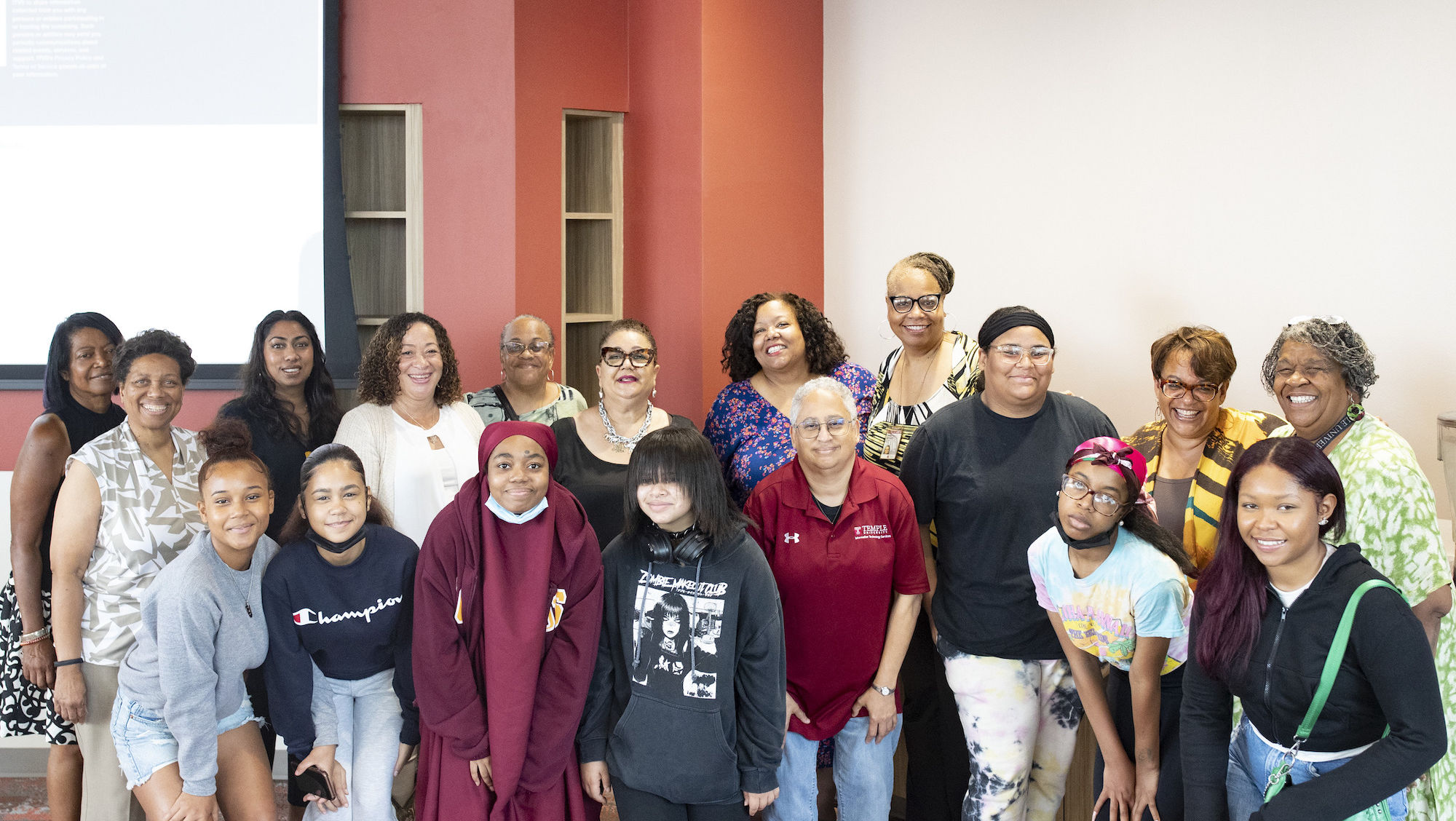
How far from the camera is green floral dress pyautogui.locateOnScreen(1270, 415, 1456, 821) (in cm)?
226

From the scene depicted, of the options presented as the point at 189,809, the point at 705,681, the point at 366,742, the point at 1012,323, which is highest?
the point at 1012,323

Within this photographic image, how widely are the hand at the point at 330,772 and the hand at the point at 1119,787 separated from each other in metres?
1.89

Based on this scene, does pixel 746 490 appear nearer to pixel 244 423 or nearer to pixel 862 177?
pixel 244 423

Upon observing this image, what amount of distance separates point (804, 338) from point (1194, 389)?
1.22 metres

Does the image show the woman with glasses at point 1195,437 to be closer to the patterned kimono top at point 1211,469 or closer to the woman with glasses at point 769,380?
the patterned kimono top at point 1211,469

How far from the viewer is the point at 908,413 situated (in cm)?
312

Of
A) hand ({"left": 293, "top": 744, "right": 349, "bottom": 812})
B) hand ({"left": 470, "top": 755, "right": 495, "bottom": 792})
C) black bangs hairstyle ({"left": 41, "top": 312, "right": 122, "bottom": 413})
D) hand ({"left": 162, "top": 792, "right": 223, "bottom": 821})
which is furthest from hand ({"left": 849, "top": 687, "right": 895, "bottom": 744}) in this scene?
black bangs hairstyle ({"left": 41, "top": 312, "right": 122, "bottom": 413})

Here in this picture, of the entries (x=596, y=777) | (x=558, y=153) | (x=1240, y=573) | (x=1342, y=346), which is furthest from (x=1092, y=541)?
(x=558, y=153)

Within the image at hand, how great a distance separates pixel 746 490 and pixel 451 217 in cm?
201

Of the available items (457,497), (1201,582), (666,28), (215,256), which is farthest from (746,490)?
(215,256)

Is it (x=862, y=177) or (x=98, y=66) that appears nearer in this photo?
(x=98, y=66)

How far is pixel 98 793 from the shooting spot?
109 inches

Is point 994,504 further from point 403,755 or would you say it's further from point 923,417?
point 403,755

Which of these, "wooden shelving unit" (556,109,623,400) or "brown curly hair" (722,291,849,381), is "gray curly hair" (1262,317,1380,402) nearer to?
"brown curly hair" (722,291,849,381)
